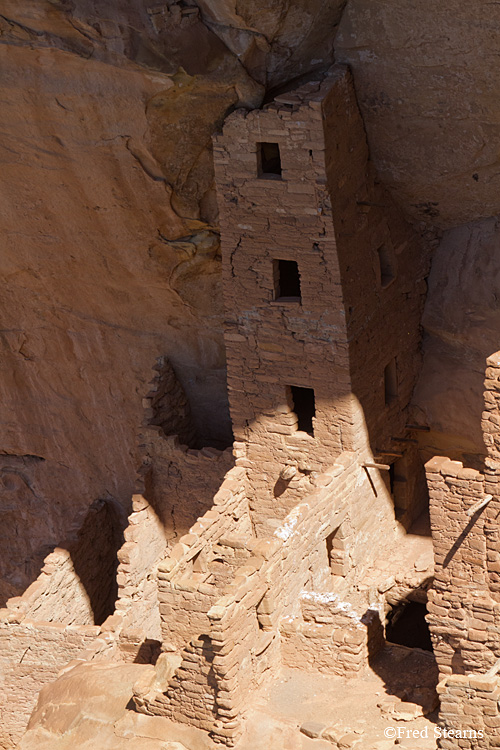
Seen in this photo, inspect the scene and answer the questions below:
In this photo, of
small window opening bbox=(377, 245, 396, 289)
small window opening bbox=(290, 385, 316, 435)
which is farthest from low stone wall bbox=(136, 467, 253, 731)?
small window opening bbox=(377, 245, 396, 289)

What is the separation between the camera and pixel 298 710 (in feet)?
43.3

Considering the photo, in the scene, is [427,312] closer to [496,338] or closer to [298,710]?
[496,338]

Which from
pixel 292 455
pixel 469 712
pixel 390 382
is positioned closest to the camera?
pixel 469 712

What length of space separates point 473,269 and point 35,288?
19.7 ft

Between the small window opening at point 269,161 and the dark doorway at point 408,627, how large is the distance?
553 cm

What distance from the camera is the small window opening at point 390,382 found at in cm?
1684

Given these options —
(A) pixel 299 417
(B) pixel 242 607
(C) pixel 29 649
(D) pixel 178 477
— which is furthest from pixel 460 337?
(C) pixel 29 649

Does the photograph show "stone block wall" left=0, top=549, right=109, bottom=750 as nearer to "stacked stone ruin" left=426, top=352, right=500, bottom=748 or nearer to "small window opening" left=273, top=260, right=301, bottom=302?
"small window opening" left=273, top=260, right=301, bottom=302

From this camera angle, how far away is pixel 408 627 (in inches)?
650

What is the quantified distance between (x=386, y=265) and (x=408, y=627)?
15.0 feet

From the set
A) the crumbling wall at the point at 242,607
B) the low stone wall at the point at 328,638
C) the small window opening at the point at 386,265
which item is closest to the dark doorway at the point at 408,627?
the crumbling wall at the point at 242,607

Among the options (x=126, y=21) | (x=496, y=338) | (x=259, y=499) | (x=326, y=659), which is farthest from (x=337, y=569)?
(x=126, y=21)

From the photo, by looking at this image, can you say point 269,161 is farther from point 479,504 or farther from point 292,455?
point 479,504

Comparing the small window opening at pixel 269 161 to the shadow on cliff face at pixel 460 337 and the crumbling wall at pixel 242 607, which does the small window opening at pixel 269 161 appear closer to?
the shadow on cliff face at pixel 460 337
